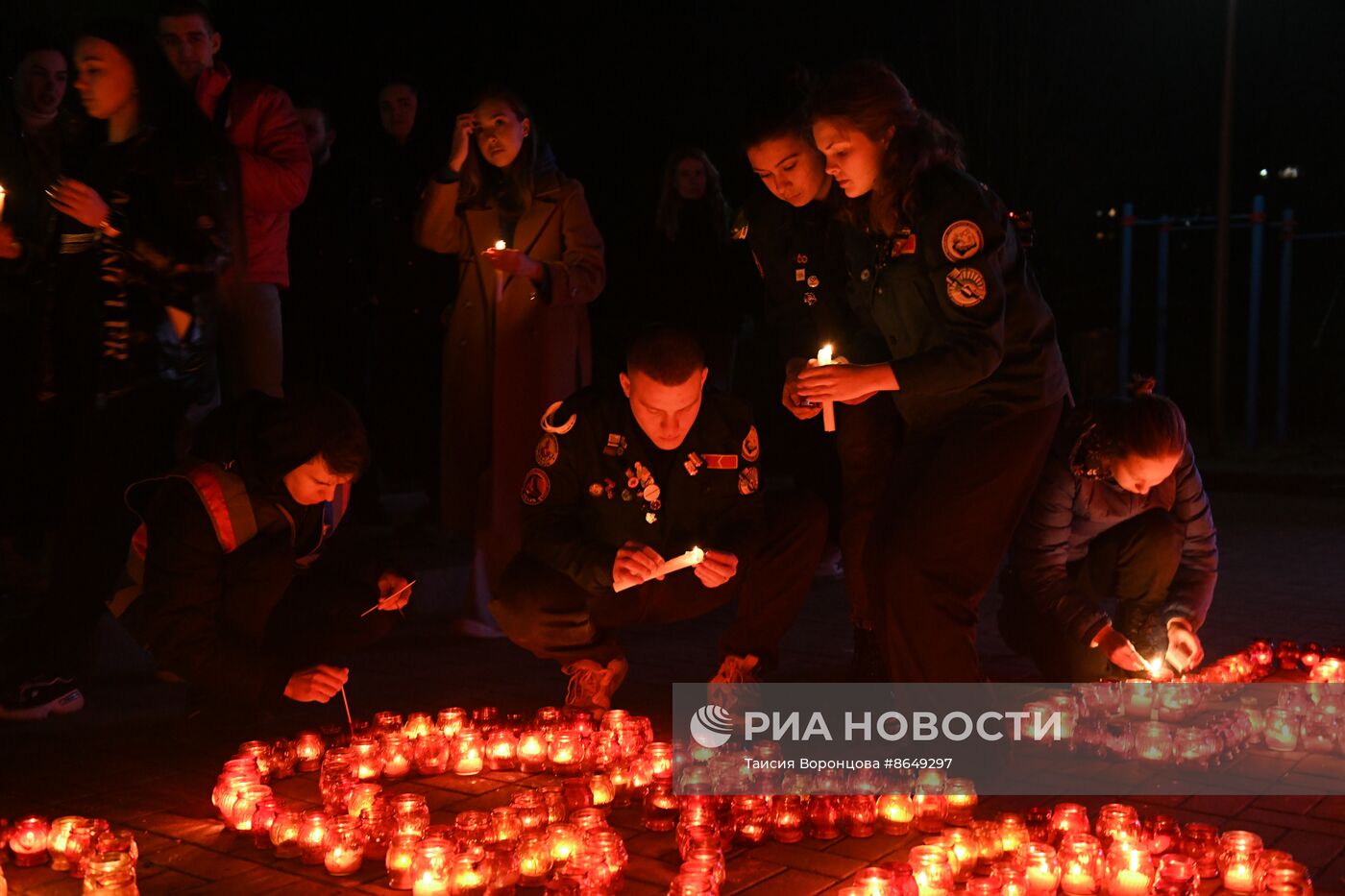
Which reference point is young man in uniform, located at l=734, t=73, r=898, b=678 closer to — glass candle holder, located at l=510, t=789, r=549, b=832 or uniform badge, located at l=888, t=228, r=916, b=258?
uniform badge, located at l=888, t=228, r=916, b=258

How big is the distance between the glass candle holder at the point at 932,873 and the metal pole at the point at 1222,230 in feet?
35.3

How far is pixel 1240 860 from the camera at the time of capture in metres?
3.01

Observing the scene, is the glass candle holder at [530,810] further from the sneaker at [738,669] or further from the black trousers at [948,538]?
the sneaker at [738,669]

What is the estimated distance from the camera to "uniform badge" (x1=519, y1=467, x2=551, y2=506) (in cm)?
441

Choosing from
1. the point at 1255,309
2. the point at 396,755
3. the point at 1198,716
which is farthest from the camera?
the point at 1255,309

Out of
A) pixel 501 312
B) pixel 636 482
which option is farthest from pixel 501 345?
pixel 636 482

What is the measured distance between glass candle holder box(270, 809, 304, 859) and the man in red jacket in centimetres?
212

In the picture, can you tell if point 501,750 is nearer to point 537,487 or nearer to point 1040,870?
point 537,487

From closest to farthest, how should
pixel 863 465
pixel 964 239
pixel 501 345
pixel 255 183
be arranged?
1. pixel 964 239
2. pixel 863 465
3. pixel 255 183
4. pixel 501 345

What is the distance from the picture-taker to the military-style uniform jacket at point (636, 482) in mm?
4430

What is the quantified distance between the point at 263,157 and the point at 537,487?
1.54 meters

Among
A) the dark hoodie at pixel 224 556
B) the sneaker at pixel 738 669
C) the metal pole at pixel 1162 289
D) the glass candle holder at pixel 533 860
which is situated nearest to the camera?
the glass candle holder at pixel 533 860

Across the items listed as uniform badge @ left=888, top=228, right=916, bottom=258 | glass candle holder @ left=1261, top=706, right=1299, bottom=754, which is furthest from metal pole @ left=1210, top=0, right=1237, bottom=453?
uniform badge @ left=888, top=228, right=916, bottom=258

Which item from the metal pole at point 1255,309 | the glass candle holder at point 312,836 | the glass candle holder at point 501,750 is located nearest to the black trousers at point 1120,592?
the glass candle holder at point 501,750
